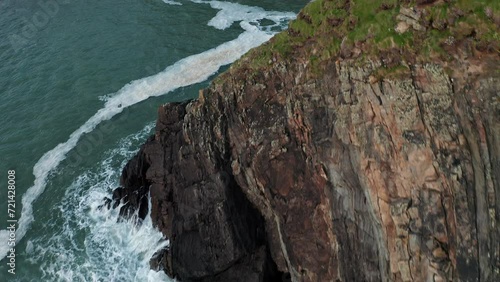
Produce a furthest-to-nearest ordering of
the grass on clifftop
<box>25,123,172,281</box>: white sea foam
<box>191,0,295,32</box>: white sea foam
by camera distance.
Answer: <box>191,0,295,32</box>: white sea foam
<box>25,123,172,281</box>: white sea foam
the grass on clifftop

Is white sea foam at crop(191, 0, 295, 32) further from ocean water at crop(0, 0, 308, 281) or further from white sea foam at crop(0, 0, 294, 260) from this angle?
ocean water at crop(0, 0, 308, 281)

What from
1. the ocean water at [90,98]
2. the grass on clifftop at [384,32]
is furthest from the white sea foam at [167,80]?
the grass on clifftop at [384,32]

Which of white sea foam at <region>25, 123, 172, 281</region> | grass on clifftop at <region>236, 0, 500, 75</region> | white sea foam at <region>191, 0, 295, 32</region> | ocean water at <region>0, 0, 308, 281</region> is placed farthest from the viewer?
white sea foam at <region>191, 0, 295, 32</region>

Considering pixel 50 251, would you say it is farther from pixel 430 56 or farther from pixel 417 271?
pixel 430 56

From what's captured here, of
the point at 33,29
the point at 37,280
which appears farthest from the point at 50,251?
the point at 33,29

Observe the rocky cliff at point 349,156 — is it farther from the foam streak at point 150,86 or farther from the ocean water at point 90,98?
the foam streak at point 150,86

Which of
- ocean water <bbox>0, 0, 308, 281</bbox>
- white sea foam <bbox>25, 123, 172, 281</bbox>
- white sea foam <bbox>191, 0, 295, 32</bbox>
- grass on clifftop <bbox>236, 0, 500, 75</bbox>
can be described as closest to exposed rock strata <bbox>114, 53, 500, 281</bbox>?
grass on clifftop <bbox>236, 0, 500, 75</bbox>

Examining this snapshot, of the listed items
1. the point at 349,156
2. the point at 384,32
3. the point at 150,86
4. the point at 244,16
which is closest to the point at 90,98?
the point at 150,86
